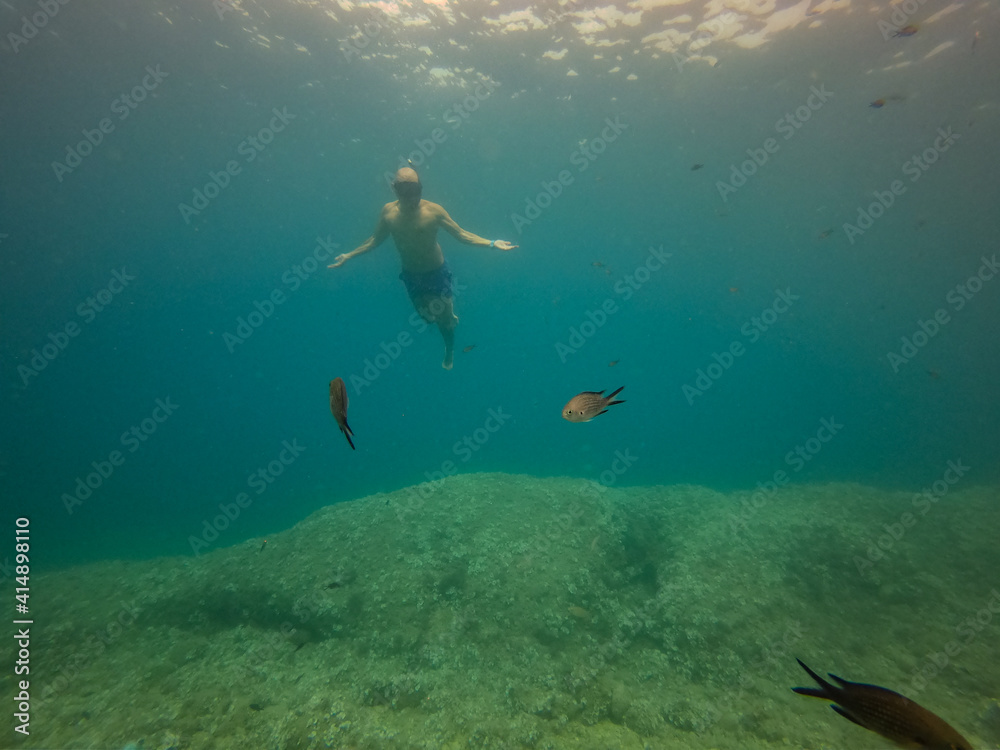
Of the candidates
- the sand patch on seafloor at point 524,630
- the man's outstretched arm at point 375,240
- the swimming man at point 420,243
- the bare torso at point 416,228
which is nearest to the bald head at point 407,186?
the swimming man at point 420,243

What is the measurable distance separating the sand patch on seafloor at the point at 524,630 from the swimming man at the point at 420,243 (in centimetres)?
493

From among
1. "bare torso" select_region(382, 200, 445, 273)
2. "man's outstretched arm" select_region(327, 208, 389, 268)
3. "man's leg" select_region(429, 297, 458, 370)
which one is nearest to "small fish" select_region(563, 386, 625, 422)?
"bare torso" select_region(382, 200, 445, 273)

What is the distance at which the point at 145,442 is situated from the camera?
3494 cm

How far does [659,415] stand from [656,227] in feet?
74.6

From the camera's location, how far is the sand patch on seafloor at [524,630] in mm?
4215

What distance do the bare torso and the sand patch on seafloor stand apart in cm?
571

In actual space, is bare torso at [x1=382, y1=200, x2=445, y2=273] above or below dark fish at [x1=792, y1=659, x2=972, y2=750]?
above

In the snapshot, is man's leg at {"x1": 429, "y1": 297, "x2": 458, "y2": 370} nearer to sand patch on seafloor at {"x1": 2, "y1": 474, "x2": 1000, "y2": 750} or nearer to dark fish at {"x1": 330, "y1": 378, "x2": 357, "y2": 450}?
sand patch on seafloor at {"x1": 2, "y1": 474, "x2": 1000, "y2": 750}

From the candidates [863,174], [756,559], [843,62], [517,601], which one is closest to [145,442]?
[517,601]

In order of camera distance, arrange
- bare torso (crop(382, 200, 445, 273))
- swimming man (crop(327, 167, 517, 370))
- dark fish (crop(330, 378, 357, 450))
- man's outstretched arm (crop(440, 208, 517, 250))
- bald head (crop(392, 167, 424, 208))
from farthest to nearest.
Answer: man's outstretched arm (crop(440, 208, 517, 250))
bare torso (crop(382, 200, 445, 273))
swimming man (crop(327, 167, 517, 370))
bald head (crop(392, 167, 424, 208))
dark fish (crop(330, 378, 357, 450))

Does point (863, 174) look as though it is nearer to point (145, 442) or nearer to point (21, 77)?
point (21, 77)

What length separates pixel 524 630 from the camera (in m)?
5.35

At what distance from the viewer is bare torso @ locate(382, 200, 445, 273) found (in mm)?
8312

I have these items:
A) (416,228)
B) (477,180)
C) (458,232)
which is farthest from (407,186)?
(477,180)
